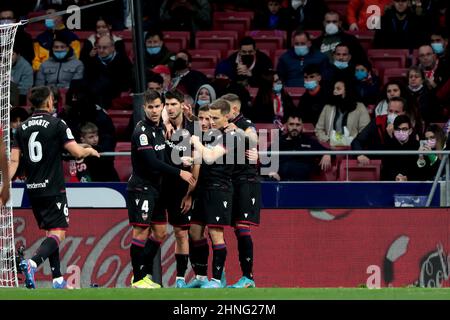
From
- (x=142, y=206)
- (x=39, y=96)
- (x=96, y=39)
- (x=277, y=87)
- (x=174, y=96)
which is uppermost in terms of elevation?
(x=39, y=96)

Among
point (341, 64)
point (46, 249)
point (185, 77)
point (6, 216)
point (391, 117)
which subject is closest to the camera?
point (46, 249)

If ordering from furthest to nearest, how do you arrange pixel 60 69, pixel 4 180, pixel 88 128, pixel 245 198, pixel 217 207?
pixel 60 69
pixel 88 128
pixel 245 198
pixel 217 207
pixel 4 180

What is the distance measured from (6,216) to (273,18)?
6.69 metres

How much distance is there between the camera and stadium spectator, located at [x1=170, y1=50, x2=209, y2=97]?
20734 millimetres

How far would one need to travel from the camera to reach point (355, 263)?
18.5m

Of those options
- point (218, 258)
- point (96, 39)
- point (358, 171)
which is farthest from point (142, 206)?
point (96, 39)

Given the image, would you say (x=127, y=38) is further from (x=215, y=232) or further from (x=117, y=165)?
(x=215, y=232)

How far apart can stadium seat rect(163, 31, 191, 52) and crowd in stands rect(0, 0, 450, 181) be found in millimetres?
15

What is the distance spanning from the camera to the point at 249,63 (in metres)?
21.4

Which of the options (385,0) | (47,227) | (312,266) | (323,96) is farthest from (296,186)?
(385,0)

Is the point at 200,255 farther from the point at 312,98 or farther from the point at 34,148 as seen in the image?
the point at 312,98

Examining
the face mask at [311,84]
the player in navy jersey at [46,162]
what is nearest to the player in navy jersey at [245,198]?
the player in navy jersey at [46,162]

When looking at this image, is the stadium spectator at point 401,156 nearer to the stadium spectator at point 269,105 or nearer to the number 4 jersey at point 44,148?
the stadium spectator at point 269,105

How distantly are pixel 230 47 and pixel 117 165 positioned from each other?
415cm
